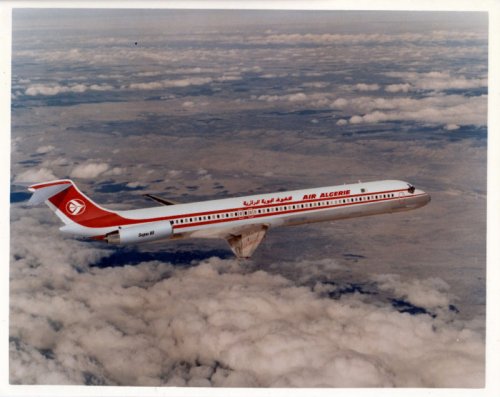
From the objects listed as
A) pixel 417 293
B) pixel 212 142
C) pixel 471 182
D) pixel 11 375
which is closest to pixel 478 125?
pixel 471 182

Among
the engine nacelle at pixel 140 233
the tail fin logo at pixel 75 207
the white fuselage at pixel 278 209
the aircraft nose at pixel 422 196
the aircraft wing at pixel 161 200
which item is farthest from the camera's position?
the aircraft nose at pixel 422 196

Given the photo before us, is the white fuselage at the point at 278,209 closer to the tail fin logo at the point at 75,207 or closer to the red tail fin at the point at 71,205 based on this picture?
the red tail fin at the point at 71,205

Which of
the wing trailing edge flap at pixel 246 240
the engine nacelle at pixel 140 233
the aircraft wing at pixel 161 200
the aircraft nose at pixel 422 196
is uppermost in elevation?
the aircraft wing at pixel 161 200

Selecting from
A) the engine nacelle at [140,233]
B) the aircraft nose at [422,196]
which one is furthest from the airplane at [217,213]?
the aircraft nose at [422,196]

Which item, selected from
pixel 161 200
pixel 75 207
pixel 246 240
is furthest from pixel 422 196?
pixel 75 207

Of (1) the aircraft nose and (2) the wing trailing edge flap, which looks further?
A: (1) the aircraft nose

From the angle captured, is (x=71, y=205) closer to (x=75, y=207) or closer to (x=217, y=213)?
(x=75, y=207)

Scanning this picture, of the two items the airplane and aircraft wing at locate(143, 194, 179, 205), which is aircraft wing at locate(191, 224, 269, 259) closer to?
the airplane

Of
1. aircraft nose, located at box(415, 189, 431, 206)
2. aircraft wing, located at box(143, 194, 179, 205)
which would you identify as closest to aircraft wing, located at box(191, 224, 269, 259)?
aircraft wing, located at box(143, 194, 179, 205)
